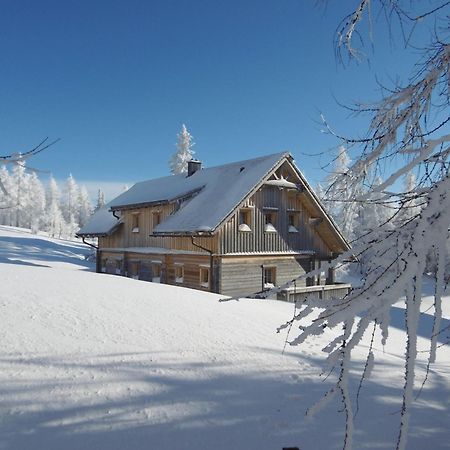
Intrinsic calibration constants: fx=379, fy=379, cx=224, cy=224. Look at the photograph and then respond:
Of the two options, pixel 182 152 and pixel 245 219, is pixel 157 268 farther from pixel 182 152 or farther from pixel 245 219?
pixel 182 152

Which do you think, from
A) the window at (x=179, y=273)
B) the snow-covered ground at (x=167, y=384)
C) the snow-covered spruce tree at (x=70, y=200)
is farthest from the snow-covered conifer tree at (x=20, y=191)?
the snow-covered ground at (x=167, y=384)

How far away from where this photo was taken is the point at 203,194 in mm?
20141

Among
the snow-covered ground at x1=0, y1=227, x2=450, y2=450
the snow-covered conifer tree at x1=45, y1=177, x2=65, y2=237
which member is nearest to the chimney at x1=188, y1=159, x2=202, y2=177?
the snow-covered ground at x1=0, y1=227, x2=450, y2=450

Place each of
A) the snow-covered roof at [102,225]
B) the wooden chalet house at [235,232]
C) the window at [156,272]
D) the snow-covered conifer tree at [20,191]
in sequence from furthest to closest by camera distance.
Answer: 1. the snow-covered conifer tree at [20,191]
2. the snow-covered roof at [102,225]
3. the window at [156,272]
4. the wooden chalet house at [235,232]

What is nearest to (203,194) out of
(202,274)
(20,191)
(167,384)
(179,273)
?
(179,273)

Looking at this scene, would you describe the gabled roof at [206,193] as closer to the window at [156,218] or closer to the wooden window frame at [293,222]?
the window at [156,218]

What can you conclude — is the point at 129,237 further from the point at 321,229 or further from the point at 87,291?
the point at 87,291

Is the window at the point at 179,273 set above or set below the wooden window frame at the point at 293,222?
below

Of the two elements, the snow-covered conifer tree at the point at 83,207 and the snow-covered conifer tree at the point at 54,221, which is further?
the snow-covered conifer tree at the point at 83,207

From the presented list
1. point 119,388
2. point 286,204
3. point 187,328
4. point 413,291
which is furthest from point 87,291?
point 286,204

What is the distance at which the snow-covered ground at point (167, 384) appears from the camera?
4.76m

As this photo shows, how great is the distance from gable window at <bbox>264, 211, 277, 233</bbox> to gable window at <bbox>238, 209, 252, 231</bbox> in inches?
40.5

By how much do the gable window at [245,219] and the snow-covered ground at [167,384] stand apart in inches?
333

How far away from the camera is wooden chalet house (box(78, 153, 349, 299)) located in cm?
1739
